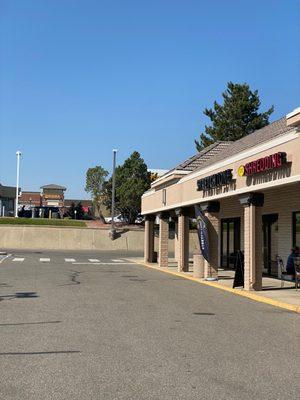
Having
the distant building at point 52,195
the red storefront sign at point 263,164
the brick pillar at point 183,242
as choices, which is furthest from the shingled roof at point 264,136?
the distant building at point 52,195

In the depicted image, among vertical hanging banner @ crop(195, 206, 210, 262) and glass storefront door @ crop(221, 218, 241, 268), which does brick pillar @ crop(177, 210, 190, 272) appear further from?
vertical hanging banner @ crop(195, 206, 210, 262)

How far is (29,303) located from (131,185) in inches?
1888

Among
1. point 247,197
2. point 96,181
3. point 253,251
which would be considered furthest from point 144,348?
point 96,181

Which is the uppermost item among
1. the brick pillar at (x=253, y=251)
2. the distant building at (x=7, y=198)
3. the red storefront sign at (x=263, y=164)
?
the distant building at (x=7, y=198)

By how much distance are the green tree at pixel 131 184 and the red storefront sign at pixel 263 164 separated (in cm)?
4319

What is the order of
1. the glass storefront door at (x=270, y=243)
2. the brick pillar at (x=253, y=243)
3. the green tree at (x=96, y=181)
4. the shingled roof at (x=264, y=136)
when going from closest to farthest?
the shingled roof at (x=264, y=136)
the brick pillar at (x=253, y=243)
the glass storefront door at (x=270, y=243)
the green tree at (x=96, y=181)

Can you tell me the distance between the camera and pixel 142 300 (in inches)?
567

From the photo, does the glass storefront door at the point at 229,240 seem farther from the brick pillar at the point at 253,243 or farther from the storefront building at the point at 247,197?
the brick pillar at the point at 253,243

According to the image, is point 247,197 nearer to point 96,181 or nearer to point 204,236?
point 204,236

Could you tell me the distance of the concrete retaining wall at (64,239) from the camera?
52562 millimetres

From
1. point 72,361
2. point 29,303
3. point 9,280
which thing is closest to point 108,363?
point 72,361

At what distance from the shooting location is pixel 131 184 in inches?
2409

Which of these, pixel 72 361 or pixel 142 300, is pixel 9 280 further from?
pixel 72 361

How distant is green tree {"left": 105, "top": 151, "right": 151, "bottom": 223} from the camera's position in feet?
200
